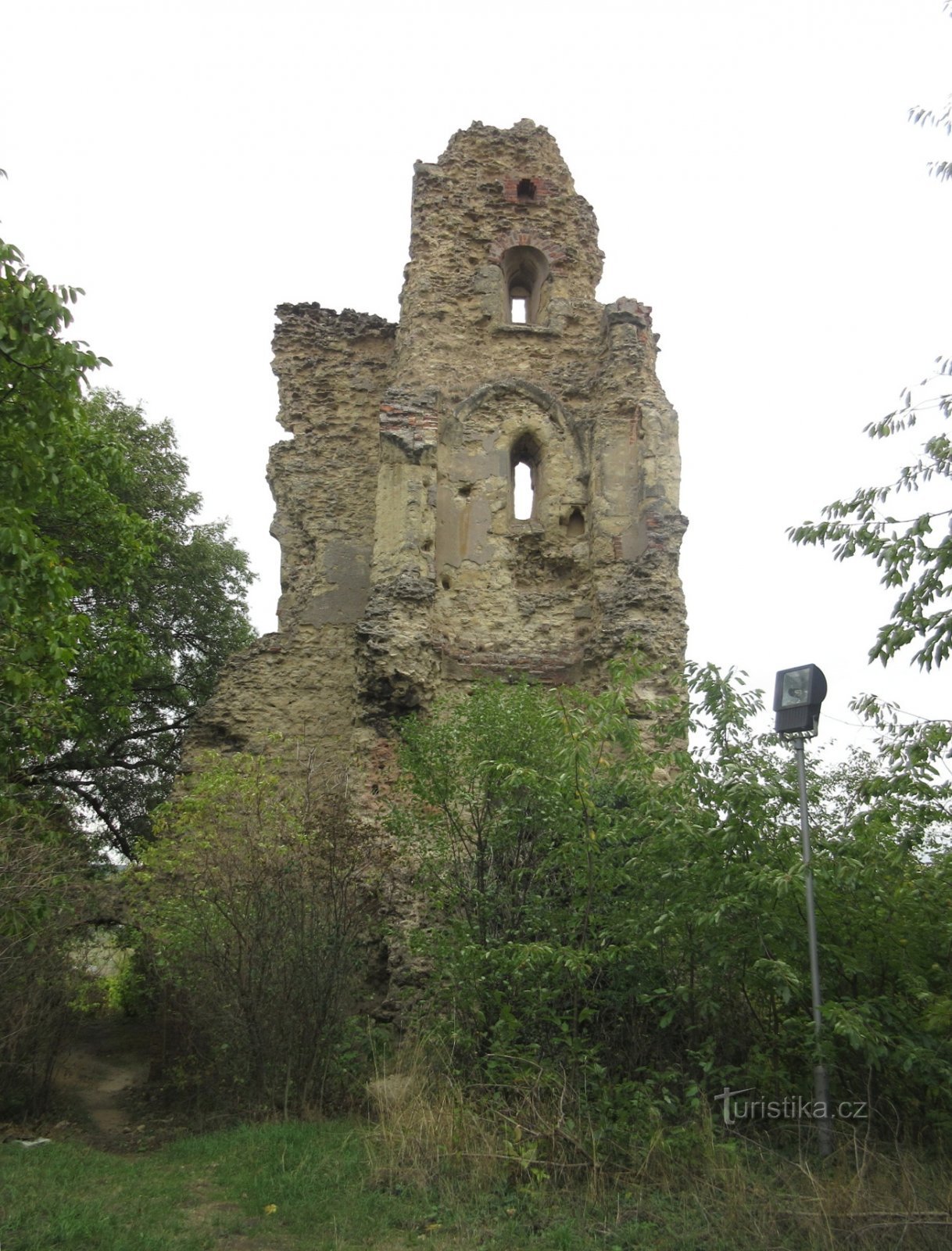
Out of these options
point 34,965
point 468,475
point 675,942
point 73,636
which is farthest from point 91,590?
point 675,942

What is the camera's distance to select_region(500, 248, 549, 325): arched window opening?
1534 centimetres

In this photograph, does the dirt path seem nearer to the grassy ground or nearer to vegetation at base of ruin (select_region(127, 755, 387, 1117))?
vegetation at base of ruin (select_region(127, 755, 387, 1117))

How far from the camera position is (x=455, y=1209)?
5.87 metres

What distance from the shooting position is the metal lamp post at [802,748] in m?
5.91

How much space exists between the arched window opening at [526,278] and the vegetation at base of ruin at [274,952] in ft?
28.8

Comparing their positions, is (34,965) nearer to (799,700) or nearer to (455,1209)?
(455,1209)

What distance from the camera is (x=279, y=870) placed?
28.5 feet

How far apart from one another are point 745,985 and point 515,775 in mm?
1958

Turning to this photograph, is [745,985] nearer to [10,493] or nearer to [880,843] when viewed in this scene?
[880,843]

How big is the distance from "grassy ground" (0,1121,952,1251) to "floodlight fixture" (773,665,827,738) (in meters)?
2.37

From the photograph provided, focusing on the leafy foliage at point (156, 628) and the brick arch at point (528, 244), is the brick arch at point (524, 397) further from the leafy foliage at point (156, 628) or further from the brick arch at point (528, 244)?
the leafy foliage at point (156, 628)

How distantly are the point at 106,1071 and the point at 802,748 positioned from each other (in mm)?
9311

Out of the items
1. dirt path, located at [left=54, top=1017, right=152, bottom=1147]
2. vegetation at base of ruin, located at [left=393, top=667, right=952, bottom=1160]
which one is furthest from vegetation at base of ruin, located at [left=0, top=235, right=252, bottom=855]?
vegetation at base of ruin, located at [left=393, top=667, right=952, bottom=1160]

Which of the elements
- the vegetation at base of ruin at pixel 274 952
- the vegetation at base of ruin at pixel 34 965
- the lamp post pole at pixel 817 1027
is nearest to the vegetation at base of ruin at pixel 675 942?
the lamp post pole at pixel 817 1027
